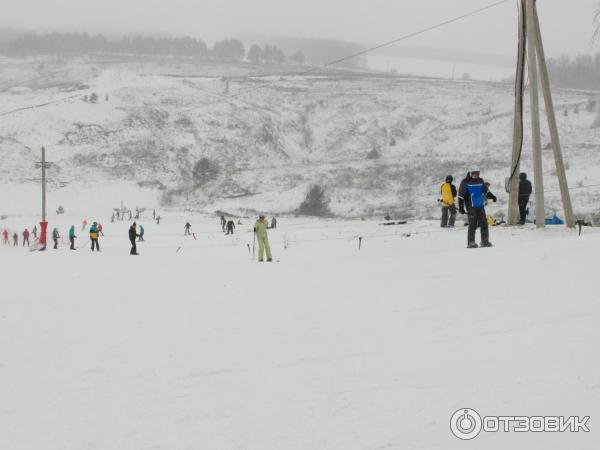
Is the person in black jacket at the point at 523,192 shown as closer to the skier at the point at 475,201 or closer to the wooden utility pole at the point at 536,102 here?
the wooden utility pole at the point at 536,102

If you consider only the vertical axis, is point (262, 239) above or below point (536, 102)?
below

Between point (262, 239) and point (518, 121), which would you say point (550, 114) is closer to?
point (518, 121)

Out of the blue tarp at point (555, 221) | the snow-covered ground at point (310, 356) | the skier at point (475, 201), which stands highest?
the skier at point (475, 201)

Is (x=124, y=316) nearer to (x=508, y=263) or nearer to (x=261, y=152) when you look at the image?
(x=508, y=263)

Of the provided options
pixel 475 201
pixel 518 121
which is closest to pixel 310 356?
pixel 475 201

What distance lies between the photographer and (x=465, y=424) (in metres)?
3.76

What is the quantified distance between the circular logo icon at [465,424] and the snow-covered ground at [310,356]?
0.07 m

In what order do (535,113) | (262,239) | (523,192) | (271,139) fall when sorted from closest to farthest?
(535,113), (523,192), (262,239), (271,139)

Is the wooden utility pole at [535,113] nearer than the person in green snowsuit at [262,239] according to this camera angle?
Yes

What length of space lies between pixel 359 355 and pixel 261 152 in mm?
61111
